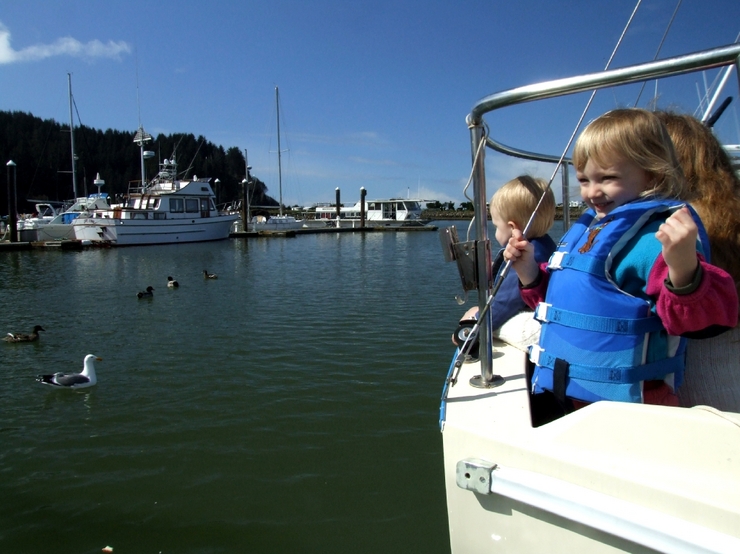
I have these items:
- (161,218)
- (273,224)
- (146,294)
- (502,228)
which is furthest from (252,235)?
(502,228)

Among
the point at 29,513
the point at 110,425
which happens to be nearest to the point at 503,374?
the point at 29,513

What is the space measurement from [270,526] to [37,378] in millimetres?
4789

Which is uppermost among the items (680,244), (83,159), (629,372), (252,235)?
(83,159)

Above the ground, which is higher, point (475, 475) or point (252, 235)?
point (252, 235)

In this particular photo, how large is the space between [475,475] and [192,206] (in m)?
39.4

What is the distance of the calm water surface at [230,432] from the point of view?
149 inches

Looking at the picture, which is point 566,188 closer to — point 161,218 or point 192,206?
point 161,218

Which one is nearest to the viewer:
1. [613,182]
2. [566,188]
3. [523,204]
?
[613,182]

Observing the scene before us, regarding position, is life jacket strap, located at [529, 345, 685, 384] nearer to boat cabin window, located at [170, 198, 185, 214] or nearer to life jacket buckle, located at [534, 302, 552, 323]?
life jacket buckle, located at [534, 302, 552, 323]

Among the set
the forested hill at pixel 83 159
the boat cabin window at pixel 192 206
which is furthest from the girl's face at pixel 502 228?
the forested hill at pixel 83 159

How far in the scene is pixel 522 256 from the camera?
6.77 ft

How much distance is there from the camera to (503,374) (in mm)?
2283

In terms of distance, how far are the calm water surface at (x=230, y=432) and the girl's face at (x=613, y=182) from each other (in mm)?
2564

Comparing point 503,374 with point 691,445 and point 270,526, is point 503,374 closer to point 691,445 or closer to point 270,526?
point 691,445
